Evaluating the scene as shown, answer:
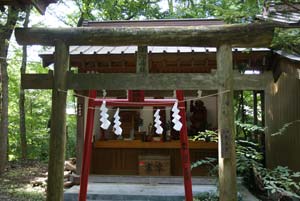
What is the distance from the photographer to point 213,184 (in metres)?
7.75

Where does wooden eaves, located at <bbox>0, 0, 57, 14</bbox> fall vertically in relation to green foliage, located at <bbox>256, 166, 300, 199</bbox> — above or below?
above

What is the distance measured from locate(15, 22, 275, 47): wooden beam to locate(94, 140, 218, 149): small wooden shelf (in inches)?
187

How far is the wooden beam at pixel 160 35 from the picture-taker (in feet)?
13.4

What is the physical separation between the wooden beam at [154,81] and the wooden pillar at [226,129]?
0.34 ft

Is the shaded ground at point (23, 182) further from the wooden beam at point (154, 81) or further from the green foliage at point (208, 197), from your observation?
the wooden beam at point (154, 81)

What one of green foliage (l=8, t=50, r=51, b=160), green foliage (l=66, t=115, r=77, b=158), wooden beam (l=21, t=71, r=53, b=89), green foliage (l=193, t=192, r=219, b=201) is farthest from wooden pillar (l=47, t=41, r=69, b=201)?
green foliage (l=8, t=50, r=51, b=160)

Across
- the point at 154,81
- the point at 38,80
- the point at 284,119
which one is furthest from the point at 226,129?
the point at 284,119

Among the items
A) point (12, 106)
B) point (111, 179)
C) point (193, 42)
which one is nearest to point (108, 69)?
point (111, 179)

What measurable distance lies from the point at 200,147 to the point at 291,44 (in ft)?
14.5

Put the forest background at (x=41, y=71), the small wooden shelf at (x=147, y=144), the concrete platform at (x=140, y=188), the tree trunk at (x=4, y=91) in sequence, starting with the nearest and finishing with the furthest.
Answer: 1. the concrete platform at (x=140, y=188)
2. the small wooden shelf at (x=147, y=144)
3. the tree trunk at (x=4, y=91)
4. the forest background at (x=41, y=71)

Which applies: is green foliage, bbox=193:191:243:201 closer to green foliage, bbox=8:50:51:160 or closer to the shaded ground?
the shaded ground

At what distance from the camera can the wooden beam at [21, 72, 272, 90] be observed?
162 inches

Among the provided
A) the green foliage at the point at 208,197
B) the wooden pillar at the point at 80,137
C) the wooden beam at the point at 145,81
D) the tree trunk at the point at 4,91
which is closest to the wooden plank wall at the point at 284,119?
the green foliage at the point at 208,197

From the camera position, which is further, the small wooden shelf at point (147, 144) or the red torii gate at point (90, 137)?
the small wooden shelf at point (147, 144)
